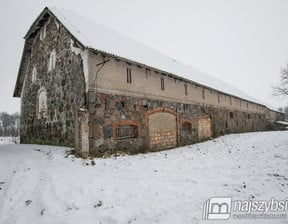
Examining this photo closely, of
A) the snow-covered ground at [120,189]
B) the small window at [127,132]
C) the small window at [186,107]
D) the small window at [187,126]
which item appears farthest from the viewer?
the small window at [186,107]

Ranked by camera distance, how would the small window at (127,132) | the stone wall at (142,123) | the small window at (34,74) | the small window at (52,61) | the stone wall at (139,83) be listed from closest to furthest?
the stone wall at (142,123) → the stone wall at (139,83) → the small window at (127,132) → the small window at (52,61) → the small window at (34,74)

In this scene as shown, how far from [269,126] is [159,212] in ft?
123

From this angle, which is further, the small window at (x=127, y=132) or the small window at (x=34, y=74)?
the small window at (x=34, y=74)

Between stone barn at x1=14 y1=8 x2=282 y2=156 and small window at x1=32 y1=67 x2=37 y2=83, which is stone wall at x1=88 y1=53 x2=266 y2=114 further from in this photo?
small window at x1=32 y1=67 x2=37 y2=83

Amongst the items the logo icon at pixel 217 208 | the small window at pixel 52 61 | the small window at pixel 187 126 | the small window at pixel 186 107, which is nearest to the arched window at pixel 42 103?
the small window at pixel 52 61

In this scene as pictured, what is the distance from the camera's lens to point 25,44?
45.4ft

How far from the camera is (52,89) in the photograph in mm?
10867

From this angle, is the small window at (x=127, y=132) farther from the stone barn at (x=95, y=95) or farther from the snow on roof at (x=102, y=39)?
the snow on roof at (x=102, y=39)

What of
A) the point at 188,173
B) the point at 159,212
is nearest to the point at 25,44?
the point at 188,173

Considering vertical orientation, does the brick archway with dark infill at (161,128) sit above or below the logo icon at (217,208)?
above

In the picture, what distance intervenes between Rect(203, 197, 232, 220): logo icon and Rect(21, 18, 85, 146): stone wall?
6.38 meters

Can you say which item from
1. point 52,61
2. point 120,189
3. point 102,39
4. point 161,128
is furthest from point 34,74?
point 120,189

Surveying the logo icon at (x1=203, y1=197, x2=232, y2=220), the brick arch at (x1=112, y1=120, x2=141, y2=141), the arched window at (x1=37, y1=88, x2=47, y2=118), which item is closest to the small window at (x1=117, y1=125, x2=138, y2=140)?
the brick arch at (x1=112, y1=120, x2=141, y2=141)

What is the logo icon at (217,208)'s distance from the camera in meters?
3.44
